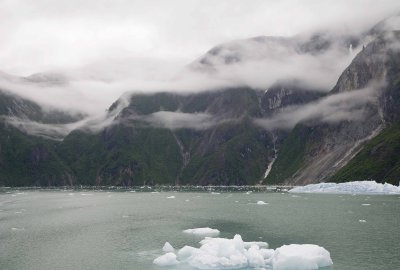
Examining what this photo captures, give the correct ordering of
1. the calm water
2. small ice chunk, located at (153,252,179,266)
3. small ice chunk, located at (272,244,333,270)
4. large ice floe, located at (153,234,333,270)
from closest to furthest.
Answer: small ice chunk, located at (272,244,333,270) < large ice floe, located at (153,234,333,270) < small ice chunk, located at (153,252,179,266) < the calm water

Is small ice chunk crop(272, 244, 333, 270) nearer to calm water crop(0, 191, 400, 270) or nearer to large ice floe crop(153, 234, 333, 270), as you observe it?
large ice floe crop(153, 234, 333, 270)

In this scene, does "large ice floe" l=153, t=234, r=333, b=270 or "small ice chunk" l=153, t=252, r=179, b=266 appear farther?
"small ice chunk" l=153, t=252, r=179, b=266

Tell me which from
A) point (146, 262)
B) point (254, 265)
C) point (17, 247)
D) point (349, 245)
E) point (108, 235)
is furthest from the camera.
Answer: point (108, 235)

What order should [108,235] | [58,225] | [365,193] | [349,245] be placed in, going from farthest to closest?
[365,193]
[58,225]
[108,235]
[349,245]

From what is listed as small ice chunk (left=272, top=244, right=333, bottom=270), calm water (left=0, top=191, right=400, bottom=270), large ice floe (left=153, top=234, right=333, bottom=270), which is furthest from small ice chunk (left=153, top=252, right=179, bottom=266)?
small ice chunk (left=272, top=244, right=333, bottom=270)

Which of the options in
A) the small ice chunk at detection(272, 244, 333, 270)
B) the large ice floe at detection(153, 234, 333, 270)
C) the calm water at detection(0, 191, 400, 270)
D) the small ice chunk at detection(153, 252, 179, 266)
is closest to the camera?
the small ice chunk at detection(272, 244, 333, 270)

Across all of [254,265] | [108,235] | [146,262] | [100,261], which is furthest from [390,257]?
[108,235]

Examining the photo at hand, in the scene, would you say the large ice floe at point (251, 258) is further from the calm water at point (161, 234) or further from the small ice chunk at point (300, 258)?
the calm water at point (161, 234)

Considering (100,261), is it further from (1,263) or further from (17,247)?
(17,247)
